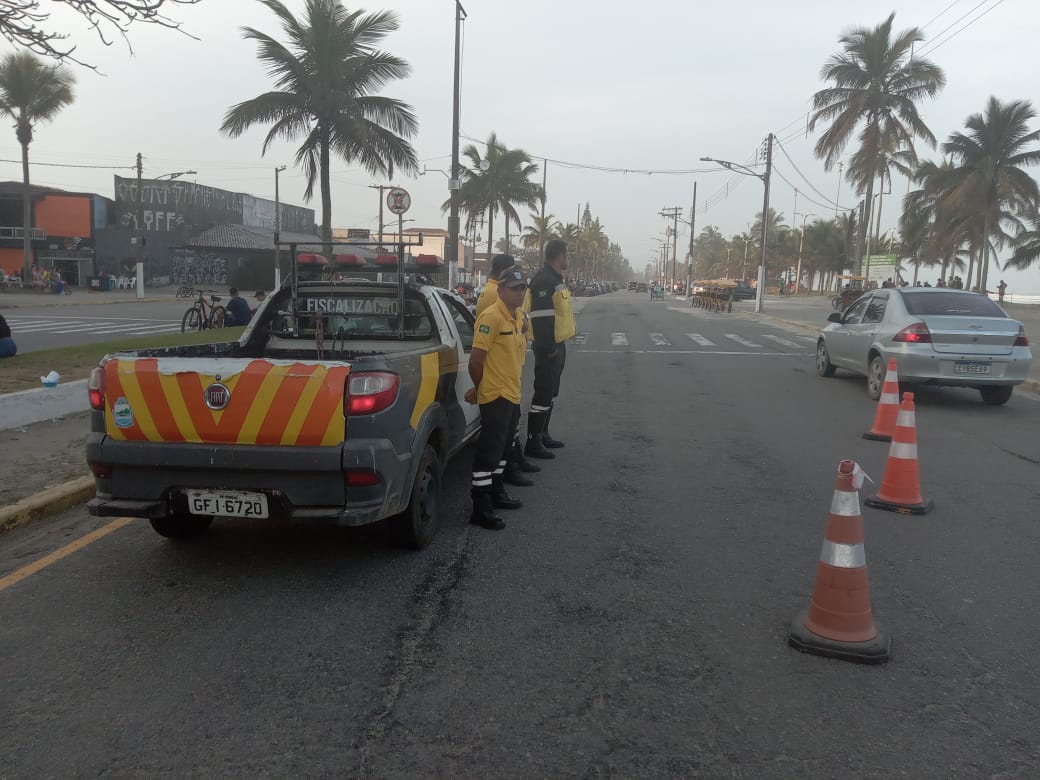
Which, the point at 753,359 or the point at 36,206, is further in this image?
the point at 36,206

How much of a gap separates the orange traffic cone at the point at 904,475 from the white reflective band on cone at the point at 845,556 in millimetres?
2383

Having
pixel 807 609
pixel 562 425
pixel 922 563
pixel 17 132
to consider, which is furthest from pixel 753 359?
pixel 17 132

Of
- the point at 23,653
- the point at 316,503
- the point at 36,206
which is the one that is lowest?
the point at 23,653

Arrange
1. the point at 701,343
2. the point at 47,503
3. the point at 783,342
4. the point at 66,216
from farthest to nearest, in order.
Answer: the point at 66,216 → the point at 783,342 → the point at 701,343 → the point at 47,503

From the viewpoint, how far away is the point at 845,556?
12.3 ft

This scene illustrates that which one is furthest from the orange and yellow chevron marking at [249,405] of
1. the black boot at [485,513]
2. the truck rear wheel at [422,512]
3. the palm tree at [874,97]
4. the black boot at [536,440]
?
the palm tree at [874,97]

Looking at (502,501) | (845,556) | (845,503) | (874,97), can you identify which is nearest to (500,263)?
(502,501)

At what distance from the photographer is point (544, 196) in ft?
186

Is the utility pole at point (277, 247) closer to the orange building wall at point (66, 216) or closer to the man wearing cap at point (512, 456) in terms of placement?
the man wearing cap at point (512, 456)

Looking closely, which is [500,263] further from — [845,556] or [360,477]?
[845,556]

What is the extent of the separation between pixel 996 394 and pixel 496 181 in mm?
42675

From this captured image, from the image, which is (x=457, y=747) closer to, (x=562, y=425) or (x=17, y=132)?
(x=562, y=425)

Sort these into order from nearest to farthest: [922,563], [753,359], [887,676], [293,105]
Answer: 1. [887,676]
2. [922,563]
3. [753,359]
4. [293,105]

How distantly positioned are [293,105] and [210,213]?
41.9 metres
